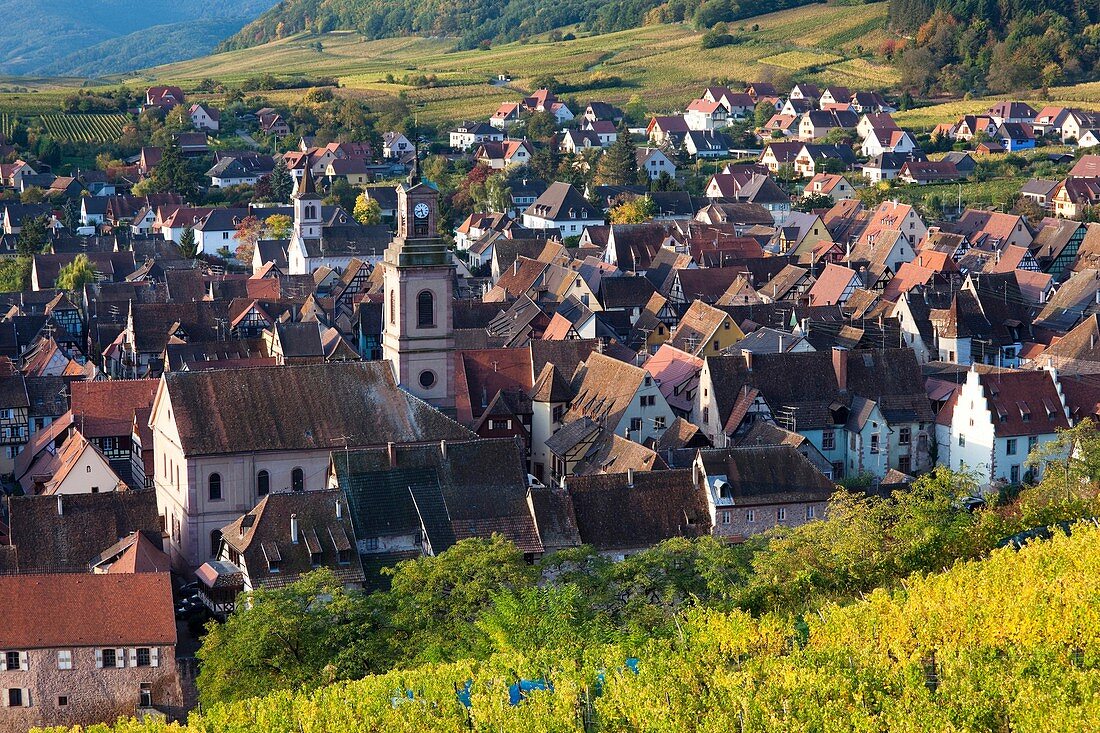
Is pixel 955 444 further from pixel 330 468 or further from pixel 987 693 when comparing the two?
pixel 987 693

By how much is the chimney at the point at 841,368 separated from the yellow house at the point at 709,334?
11817mm

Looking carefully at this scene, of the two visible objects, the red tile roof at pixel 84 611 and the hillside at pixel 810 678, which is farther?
the red tile roof at pixel 84 611

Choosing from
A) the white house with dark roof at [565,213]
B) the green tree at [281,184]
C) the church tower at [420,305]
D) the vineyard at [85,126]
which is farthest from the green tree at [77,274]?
the vineyard at [85,126]

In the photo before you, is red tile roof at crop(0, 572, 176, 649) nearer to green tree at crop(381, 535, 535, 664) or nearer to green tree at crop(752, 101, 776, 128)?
green tree at crop(381, 535, 535, 664)

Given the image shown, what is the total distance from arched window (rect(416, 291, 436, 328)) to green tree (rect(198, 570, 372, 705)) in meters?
19.5

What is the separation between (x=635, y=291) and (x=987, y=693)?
6987 cm

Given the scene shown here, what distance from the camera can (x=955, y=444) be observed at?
239 ft

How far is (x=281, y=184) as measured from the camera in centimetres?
16512

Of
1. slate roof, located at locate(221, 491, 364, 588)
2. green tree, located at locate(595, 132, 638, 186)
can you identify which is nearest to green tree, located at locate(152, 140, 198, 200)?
green tree, located at locate(595, 132, 638, 186)

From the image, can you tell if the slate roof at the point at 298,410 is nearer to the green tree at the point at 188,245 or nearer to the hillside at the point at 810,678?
the hillside at the point at 810,678

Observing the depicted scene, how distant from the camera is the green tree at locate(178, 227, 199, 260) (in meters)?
138

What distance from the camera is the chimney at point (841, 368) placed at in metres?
74.6

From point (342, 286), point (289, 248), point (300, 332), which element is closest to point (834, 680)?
point (300, 332)

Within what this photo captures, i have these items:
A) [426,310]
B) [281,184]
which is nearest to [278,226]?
[281,184]
